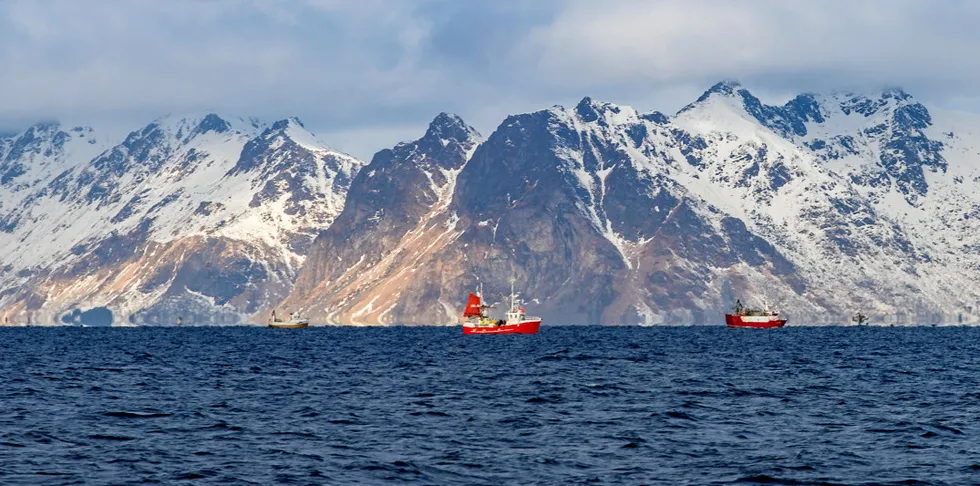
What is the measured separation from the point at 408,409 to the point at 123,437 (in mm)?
25427

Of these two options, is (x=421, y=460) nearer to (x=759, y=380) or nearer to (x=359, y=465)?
(x=359, y=465)

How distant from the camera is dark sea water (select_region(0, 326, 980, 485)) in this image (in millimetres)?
72500

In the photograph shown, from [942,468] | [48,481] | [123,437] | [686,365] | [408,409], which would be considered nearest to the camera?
[48,481]

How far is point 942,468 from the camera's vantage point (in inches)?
2896

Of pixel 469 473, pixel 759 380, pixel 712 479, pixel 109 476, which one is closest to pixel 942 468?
pixel 712 479

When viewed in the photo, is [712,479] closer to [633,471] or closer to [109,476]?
[633,471]

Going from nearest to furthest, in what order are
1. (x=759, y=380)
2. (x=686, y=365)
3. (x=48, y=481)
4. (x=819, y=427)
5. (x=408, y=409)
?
(x=48, y=481) < (x=819, y=427) < (x=408, y=409) < (x=759, y=380) < (x=686, y=365)

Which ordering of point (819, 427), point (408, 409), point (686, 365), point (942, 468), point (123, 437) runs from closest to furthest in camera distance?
point (942, 468)
point (123, 437)
point (819, 427)
point (408, 409)
point (686, 365)

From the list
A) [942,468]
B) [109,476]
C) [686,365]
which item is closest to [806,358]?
[686,365]

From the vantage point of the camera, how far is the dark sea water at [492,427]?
72.5m

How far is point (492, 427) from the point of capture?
92500 mm

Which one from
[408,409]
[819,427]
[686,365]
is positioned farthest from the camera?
[686,365]

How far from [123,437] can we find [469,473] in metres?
25.4

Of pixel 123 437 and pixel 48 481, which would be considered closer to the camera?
pixel 48 481
